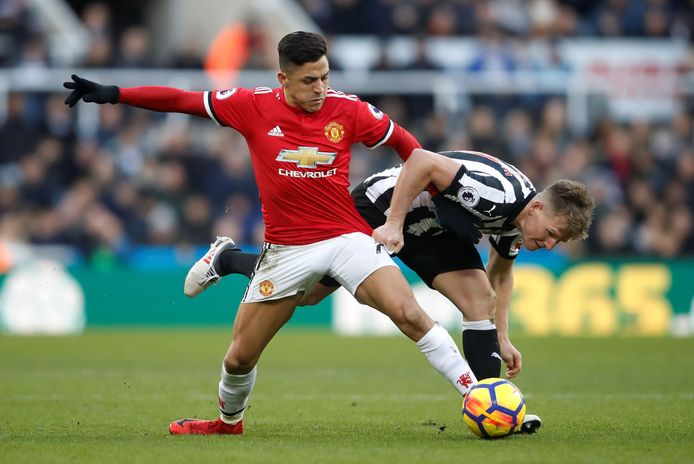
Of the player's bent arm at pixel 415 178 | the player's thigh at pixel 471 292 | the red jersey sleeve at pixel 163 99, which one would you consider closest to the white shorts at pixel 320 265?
the player's bent arm at pixel 415 178

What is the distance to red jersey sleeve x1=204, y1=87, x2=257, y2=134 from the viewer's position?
7.00m

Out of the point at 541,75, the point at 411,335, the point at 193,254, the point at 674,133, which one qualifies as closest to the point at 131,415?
the point at 411,335

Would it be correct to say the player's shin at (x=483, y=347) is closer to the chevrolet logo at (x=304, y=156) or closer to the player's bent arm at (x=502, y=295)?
the player's bent arm at (x=502, y=295)

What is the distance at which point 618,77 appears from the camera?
67.4 ft

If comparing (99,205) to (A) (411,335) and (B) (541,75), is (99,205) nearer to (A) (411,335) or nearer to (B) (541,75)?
(B) (541,75)

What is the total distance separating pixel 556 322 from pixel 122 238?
618 cm

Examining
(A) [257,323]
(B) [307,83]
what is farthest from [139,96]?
(A) [257,323]

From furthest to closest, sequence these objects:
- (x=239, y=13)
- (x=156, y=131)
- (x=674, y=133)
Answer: (x=239, y=13) → (x=674, y=133) → (x=156, y=131)

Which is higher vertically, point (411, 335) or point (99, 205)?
point (411, 335)

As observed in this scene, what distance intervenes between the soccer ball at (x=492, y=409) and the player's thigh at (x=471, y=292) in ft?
2.41

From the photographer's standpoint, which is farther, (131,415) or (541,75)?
(541,75)

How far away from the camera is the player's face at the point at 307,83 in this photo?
A: 677cm

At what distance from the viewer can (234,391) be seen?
284 inches

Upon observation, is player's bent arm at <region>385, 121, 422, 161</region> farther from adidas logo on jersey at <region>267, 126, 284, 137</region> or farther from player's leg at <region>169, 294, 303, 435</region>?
player's leg at <region>169, 294, 303, 435</region>
